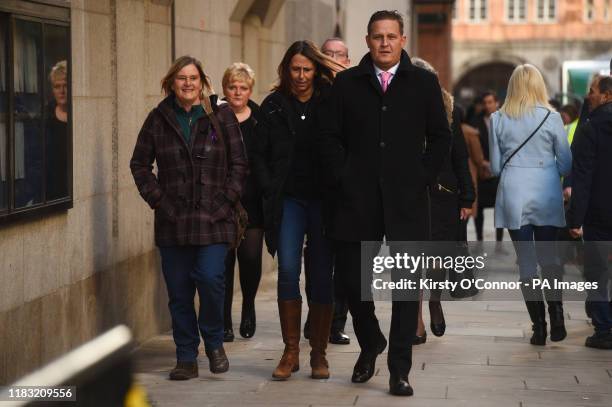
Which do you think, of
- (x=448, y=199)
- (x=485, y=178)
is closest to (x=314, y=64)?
(x=448, y=199)

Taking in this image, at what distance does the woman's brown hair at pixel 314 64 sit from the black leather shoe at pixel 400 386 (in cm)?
166

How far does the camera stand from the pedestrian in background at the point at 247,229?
8773mm

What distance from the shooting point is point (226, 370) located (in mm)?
7613

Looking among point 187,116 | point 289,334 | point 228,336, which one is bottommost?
point 228,336

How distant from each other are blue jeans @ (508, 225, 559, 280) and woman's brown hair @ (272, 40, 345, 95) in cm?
199

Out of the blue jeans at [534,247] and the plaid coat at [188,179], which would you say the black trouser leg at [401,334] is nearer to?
the plaid coat at [188,179]

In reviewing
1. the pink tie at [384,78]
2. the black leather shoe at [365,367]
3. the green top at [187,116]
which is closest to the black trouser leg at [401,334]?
the black leather shoe at [365,367]

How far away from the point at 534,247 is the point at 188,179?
2579 mm

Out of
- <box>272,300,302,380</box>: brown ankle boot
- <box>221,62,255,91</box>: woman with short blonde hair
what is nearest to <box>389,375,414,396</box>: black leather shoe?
<box>272,300,302,380</box>: brown ankle boot

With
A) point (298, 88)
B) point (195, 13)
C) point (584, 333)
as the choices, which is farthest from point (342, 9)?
point (298, 88)

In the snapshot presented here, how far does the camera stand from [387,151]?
6746mm

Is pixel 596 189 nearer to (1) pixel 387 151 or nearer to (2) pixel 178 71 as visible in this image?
(1) pixel 387 151

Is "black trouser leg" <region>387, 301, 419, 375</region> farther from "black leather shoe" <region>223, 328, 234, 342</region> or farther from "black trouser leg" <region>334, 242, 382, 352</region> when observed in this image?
"black leather shoe" <region>223, 328, 234, 342</region>

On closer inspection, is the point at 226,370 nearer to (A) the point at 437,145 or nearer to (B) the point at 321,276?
(B) the point at 321,276
